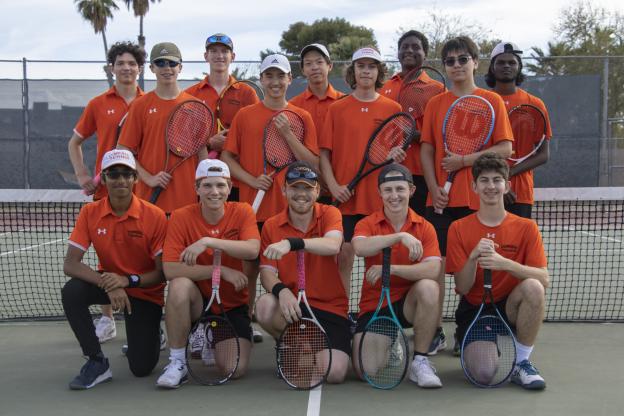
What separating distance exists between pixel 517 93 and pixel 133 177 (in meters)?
2.43

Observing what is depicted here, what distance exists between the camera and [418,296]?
3990 millimetres

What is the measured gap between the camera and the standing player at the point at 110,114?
16.6ft

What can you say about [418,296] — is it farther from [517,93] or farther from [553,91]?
[553,91]

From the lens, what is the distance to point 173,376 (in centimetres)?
391

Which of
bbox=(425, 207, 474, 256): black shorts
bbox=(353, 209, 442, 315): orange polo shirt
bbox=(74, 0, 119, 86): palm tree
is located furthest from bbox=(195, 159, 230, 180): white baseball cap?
bbox=(74, 0, 119, 86): palm tree

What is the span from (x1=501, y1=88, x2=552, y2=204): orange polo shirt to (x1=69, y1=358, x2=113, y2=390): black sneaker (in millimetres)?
2581

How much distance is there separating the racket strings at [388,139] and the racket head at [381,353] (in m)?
1.05

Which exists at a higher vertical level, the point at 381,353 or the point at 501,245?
the point at 501,245

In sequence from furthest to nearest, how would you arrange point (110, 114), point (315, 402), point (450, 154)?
point (110, 114)
point (450, 154)
point (315, 402)

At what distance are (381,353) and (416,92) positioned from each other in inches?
72.7

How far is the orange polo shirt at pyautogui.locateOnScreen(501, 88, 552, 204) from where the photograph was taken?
15.5 ft

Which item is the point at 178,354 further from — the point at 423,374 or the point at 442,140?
the point at 442,140

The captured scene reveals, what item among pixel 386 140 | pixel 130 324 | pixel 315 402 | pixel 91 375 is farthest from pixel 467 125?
pixel 91 375

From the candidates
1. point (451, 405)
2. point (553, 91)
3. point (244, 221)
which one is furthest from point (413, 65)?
point (553, 91)
